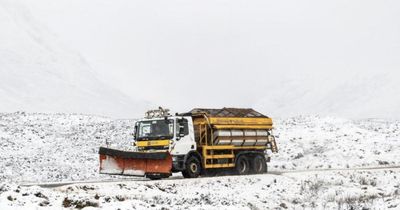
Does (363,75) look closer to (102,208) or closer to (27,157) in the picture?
(27,157)

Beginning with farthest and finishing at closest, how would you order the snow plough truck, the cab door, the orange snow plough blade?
1. the cab door
2. the snow plough truck
3. the orange snow plough blade

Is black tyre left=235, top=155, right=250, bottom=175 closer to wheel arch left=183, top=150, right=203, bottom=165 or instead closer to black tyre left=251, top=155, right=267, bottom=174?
black tyre left=251, top=155, right=267, bottom=174

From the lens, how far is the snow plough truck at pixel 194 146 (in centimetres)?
2459

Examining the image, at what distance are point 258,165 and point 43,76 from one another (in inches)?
3197

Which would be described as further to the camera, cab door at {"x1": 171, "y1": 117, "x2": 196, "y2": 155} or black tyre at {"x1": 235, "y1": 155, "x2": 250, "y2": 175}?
black tyre at {"x1": 235, "y1": 155, "x2": 250, "y2": 175}

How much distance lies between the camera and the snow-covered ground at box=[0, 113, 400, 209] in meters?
17.8

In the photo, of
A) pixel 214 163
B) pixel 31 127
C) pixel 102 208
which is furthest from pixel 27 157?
pixel 102 208

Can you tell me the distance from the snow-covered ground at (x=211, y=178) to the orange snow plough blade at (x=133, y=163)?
0.75 m

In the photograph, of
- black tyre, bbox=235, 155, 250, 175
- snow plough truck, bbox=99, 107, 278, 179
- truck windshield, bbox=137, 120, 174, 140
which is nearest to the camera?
snow plough truck, bbox=99, 107, 278, 179

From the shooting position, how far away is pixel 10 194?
15172mm

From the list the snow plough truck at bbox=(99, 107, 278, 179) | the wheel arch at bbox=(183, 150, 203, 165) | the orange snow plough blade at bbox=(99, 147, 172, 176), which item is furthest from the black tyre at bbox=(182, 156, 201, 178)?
the orange snow plough blade at bbox=(99, 147, 172, 176)

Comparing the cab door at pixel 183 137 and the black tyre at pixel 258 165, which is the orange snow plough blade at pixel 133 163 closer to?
the cab door at pixel 183 137

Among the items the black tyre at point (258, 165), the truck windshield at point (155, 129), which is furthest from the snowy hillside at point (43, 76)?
the truck windshield at point (155, 129)

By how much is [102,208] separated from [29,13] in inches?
4463
